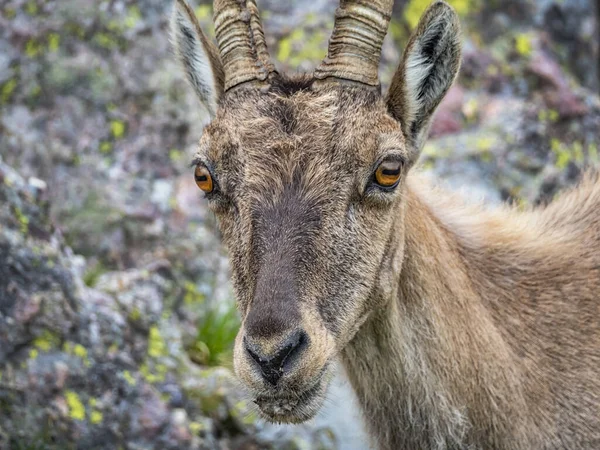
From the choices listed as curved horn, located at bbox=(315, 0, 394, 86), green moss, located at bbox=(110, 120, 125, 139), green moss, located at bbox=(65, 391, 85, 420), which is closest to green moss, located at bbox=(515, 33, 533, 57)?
green moss, located at bbox=(110, 120, 125, 139)

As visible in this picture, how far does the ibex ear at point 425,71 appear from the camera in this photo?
4527mm

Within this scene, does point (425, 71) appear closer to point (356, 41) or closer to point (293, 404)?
point (356, 41)

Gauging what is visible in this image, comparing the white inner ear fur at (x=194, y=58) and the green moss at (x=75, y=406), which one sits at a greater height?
the white inner ear fur at (x=194, y=58)

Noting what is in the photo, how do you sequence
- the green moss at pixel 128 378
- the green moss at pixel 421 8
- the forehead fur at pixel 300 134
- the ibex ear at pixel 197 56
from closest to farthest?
1. the forehead fur at pixel 300 134
2. the ibex ear at pixel 197 56
3. the green moss at pixel 128 378
4. the green moss at pixel 421 8

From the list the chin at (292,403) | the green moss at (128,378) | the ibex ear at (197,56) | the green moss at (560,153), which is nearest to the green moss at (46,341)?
the green moss at (128,378)

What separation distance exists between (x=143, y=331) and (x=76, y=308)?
0.74m

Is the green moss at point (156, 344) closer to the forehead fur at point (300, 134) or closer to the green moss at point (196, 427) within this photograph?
the green moss at point (196, 427)

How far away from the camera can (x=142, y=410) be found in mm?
6215

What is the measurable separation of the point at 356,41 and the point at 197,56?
1.30 meters

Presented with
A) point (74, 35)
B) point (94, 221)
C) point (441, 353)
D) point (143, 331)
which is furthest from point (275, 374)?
point (74, 35)

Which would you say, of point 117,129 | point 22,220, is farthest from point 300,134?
point 117,129

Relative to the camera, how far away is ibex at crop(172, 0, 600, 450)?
4004mm

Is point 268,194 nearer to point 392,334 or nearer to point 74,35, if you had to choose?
point 392,334

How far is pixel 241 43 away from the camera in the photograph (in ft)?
15.5
